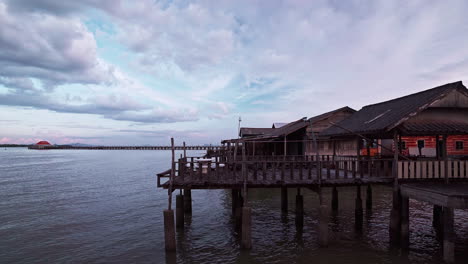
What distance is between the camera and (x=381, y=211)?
1998 centimetres

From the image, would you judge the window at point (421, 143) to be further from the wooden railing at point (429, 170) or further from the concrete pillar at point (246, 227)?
the concrete pillar at point (246, 227)

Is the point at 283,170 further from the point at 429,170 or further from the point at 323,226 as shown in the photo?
A: the point at 429,170

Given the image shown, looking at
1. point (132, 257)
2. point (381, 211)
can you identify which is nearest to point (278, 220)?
point (381, 211)

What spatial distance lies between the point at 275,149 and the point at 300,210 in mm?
14172

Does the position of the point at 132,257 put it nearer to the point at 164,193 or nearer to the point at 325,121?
the point at 164,193

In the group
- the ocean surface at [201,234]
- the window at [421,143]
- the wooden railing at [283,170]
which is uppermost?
the window at [421,143]

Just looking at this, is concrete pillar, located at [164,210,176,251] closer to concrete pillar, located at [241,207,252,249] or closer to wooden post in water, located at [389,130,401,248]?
concrete pillar, located at [241,207,252,249]

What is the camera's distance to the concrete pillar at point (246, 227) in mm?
12062

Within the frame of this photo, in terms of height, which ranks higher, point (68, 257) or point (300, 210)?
point (300, 210)

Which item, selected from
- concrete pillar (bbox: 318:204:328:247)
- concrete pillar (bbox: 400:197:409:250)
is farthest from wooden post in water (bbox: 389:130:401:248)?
concrete pillar (bbox: 318:204:328:247)

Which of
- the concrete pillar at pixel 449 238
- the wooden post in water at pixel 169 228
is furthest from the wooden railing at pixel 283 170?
the concrete pillar at pixel 449 238

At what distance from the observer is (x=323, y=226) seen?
497 inches

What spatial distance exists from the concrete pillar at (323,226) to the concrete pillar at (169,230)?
22.0 ft

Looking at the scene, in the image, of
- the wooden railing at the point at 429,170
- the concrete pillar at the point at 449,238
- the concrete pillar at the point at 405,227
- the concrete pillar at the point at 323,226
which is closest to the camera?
the concrete pillar at the point at 449,238
